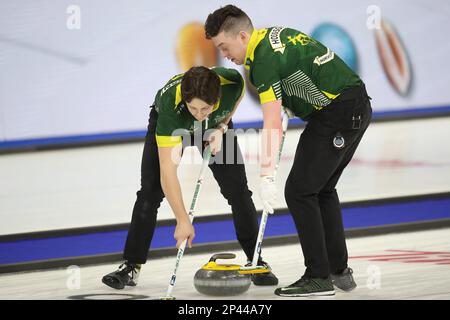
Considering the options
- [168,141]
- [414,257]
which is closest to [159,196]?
[168,141]

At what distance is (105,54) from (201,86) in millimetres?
6643

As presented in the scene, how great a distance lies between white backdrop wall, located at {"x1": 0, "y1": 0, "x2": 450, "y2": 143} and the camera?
10445mm

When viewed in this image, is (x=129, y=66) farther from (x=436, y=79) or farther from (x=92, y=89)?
(x=436, y=79)

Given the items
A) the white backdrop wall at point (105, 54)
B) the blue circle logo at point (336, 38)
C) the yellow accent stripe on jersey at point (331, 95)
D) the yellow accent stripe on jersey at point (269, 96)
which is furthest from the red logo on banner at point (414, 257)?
the blue circle logo at point (336, 38)

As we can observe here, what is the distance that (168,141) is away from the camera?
447 centimetres

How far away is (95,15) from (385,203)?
5100mm

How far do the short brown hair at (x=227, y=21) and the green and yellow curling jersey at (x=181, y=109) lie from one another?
348 millimetres

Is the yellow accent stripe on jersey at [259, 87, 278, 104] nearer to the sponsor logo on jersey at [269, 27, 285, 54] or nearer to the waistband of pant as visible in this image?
the sponsor logo on jersey at [269, 27, 285, 54]

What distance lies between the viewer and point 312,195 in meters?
4.62

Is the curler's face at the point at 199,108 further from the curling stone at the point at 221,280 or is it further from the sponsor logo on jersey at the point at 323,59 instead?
the curling stone at the point at 221,280

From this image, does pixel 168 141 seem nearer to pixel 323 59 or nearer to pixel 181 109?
pixel 181 109

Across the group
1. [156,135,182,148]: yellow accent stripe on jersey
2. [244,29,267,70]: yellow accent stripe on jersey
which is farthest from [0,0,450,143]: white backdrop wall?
[244,29,267,70]: yellow accent stripe on jersey

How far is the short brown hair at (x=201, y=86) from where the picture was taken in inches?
168
